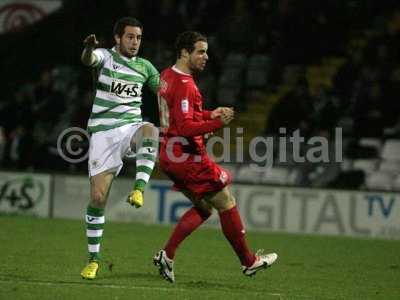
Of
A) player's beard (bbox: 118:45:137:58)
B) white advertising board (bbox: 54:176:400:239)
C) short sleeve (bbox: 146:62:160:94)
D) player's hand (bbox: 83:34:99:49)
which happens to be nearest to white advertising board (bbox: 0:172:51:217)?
white advertising board (bbox: 54:176:400:239)

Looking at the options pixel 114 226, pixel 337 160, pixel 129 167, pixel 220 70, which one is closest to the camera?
pixel 114 226

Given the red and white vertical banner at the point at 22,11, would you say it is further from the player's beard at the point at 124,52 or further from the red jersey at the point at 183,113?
the red jersey at the point at 183,113

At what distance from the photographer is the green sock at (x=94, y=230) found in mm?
8742

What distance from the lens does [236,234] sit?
28.7 ft

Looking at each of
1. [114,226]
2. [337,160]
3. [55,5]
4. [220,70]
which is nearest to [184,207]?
[114,226]

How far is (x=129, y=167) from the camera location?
17688mm

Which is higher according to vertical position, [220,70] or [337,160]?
[220,70]

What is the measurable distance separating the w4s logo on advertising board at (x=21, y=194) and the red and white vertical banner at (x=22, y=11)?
4429 millimetres

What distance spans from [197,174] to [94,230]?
39.8 inches

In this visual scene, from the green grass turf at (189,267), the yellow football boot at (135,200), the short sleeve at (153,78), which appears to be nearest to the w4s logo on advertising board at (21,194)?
the green grass turf at (189,267)

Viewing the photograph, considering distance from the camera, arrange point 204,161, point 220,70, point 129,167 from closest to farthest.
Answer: point 204,161
point 129,167
point 220,70

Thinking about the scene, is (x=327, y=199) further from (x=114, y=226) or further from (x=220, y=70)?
(x=220, y=70)

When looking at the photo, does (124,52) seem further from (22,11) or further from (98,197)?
(22,11)

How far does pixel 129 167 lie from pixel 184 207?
6.33 ft
